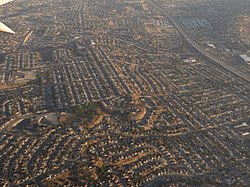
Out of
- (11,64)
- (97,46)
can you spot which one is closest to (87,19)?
(97,46)

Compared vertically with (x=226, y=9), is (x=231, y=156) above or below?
below

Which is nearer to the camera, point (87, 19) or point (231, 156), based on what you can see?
point (231, 156)

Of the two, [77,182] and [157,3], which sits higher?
[157,3]

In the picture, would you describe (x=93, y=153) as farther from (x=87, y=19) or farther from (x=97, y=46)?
(x=87, y=19)

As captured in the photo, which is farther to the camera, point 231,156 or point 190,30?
point 190,30

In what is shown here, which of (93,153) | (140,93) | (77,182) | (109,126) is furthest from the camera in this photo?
(140,93)

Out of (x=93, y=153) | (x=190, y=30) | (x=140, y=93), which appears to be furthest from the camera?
(x=190, y=30)

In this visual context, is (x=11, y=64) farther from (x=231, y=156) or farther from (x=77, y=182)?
(x=231, y=156)

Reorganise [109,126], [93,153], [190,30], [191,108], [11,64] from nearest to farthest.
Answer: [93,153]
[109,126]
[191,108]
[11,64]
[190,30]

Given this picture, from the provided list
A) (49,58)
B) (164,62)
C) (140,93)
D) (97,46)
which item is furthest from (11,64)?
(164,62)
